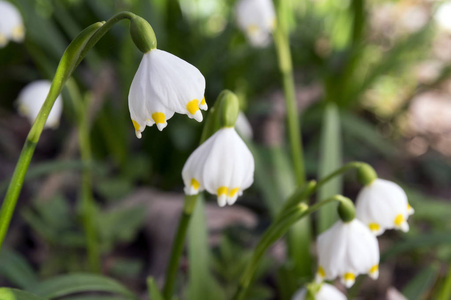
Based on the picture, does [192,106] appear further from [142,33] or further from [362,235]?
[362,235]

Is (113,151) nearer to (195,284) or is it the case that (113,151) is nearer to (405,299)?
(195,284)

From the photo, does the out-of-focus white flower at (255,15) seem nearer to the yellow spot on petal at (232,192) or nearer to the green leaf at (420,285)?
the green leaf at (420,285)

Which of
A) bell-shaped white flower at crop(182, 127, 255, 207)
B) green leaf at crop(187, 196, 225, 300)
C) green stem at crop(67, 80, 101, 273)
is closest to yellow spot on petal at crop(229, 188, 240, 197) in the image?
bell-shaped white flower at crop(182, 127, 255, 207)

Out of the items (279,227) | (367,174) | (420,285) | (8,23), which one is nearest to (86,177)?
(8,23)

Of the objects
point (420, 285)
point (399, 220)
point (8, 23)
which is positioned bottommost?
point (420, 285)

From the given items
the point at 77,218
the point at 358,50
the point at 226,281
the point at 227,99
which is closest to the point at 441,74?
the point at 358,50

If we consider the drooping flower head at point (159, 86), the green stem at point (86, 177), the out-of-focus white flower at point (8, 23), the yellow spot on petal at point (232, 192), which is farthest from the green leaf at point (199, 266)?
the out-of-focus white flower at point (8, 23)
